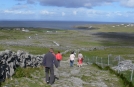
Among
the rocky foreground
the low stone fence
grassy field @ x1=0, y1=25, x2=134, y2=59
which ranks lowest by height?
grassy field @ x1=0, y1=25, x2=134, y2=59

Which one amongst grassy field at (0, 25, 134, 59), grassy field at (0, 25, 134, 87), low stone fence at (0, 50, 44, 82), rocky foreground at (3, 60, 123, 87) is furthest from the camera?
grassy field at (0, 25, 134, 59)

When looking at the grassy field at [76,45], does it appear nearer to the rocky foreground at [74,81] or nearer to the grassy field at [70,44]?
the grassy field at [70,44]

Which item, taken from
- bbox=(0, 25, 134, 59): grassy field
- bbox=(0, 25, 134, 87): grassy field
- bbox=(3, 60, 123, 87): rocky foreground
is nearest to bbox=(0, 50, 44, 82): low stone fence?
bbox=(3, 60, 123, 87): rocky foreground

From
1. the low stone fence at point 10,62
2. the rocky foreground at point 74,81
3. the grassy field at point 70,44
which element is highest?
the low stone fence at point 10,62

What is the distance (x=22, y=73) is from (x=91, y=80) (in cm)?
499

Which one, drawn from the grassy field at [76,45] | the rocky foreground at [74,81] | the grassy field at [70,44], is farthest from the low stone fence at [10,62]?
the grassy field at [70,44]

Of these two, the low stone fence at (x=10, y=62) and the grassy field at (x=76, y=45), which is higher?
the low stone fence at (x=10, y=62)

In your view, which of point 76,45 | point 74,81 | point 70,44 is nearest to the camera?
point 74,81

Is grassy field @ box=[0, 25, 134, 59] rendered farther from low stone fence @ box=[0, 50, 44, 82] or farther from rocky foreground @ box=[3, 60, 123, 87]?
low stone fence @ box=[0, 50, 44, 82]

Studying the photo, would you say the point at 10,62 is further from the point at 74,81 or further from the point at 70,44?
the point at 70,44

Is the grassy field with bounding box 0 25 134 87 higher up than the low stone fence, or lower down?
lower down

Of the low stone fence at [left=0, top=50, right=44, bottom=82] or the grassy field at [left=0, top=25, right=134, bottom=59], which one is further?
the grassy field at [left=0, top=25, right=134, bottom=59]

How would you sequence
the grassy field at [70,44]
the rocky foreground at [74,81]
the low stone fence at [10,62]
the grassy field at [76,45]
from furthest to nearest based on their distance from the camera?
the grassy field at [70,44], the grassy field at [76,45], the low stone fence at [10,62], the rocky foreground at [74,81]

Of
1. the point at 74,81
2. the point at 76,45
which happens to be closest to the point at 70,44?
the point at 76,45
